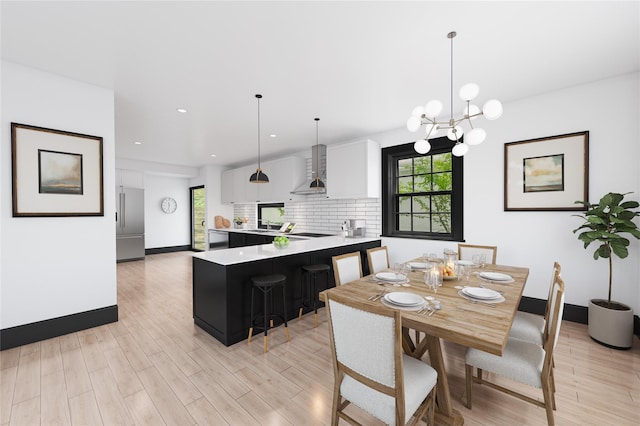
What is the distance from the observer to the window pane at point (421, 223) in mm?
4375

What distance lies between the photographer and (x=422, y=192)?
14.4 ft

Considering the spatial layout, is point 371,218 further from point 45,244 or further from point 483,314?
point 45,244

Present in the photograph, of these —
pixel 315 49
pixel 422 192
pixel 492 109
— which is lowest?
pixel 422 192

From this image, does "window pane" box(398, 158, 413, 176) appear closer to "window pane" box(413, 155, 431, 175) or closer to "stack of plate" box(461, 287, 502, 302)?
"window pane" box(413, 155, 431, 175)

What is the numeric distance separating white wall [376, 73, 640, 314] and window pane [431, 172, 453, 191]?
0.86 feet

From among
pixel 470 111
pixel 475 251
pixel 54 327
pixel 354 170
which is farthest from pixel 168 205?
pixel 470 111

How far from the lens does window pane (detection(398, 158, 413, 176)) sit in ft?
14.9

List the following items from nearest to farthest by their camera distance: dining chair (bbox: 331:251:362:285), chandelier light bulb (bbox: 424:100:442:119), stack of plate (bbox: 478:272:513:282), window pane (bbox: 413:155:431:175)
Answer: chandelier light bulb (bbox: 424:100:442:119) < stack of plate (bbox: 478:272:513:282) < dining chair (bbox: 331:251:362:285) < window pane (bbox: 413:155:431:175)

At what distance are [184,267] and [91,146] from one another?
3.80m

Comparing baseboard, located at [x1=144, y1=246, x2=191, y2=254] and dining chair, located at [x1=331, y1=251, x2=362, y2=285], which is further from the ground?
dining chair, located at [x1=331, y1=251, x2=362, y2=285]

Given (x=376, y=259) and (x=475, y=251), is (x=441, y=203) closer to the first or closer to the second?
(x=475, y=251)

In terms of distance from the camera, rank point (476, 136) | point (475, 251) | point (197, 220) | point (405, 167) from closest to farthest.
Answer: point (476, 136) < point (475, 251) < point (405, 167) < point (197, 220)

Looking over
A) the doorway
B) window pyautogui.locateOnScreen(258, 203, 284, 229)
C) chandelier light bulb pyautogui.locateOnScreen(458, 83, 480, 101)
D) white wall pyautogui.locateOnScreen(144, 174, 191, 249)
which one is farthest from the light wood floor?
the doorway

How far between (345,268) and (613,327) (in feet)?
8.56
